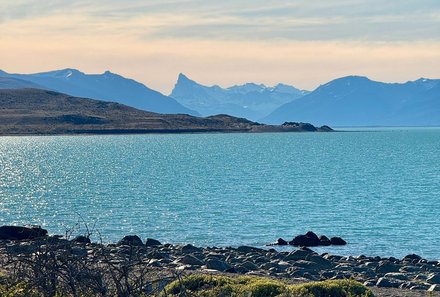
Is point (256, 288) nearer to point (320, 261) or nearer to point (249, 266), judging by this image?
point (249, 266)

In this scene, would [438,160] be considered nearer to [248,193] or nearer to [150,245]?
[248,193]

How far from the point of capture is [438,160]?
126m

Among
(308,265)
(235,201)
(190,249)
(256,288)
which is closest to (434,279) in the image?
(308,265)

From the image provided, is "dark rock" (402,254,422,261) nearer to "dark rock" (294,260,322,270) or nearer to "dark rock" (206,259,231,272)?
"dark rock" (294,260,322,270)

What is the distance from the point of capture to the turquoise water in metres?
46.4

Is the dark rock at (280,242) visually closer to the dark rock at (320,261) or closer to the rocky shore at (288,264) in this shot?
the rocky shore at (288,264)

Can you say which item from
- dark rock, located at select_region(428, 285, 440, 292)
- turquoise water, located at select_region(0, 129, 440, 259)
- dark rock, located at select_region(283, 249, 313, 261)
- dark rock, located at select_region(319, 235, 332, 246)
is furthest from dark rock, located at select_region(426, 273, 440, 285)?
dark rock, located at select_region(319, 235, 332, 246)

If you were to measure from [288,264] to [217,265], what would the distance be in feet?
11.0

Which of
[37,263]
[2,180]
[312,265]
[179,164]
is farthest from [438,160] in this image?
[37,263]

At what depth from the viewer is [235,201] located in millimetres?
64562

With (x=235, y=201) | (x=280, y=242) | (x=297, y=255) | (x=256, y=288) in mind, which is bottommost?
(x=235, y=201)

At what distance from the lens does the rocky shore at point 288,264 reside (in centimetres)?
2792

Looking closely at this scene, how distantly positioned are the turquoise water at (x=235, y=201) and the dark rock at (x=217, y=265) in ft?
22.1

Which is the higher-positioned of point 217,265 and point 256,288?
point 256,288
